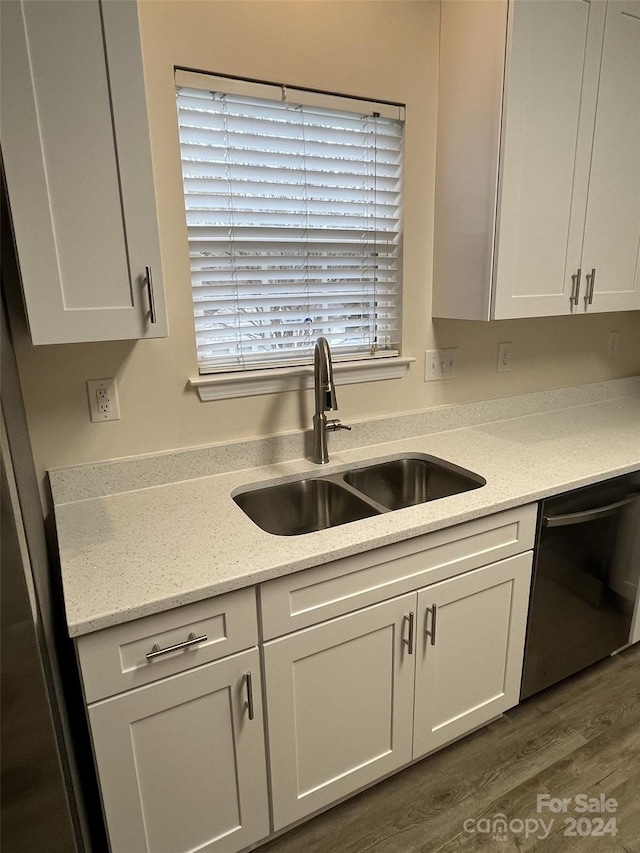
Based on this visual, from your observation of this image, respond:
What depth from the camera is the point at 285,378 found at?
175 cm

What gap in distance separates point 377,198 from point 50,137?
1.07 metres

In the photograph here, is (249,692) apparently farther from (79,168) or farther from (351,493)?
(79,168)

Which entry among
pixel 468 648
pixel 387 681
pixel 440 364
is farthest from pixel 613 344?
pixel 387 681

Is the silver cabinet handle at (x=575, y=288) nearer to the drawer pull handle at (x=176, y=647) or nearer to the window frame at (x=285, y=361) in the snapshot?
the window frame at (x=285, y=361)

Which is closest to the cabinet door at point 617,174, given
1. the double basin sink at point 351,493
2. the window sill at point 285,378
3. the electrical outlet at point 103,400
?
the window sill at point 285,378

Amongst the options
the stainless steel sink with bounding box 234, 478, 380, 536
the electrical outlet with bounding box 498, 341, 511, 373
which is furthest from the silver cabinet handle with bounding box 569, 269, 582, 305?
the stainless steel sink with bounding box 234, 478, 380, 536

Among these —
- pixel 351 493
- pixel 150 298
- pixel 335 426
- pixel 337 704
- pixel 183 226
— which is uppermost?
pixel 183 226

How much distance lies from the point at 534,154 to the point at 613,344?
1.23 m

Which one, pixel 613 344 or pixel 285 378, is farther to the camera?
pixel 613 344

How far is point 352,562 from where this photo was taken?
1.27 meters

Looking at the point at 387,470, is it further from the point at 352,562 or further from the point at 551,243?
the point at 551,243

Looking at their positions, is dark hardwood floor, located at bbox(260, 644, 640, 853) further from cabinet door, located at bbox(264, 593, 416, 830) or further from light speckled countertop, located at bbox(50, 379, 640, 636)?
light speckled countertop, located at bbox(50, 379, 640, 636)

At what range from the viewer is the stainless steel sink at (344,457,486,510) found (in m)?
1.79

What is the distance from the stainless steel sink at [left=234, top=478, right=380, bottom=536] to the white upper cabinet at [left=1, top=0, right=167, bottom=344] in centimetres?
68
